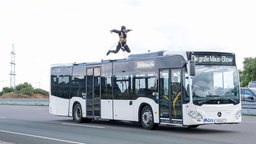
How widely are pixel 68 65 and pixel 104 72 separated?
11.8 feet

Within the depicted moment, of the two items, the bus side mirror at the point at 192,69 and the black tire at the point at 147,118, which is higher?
the bus side mirror at the point at 192,69

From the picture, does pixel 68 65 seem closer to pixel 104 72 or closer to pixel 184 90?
pixel 104 72

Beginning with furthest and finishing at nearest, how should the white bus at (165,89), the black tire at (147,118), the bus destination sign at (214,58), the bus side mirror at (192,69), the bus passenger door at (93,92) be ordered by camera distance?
the bus passenger door at (93,92) < the black tire at (147,118) < the bus destination sign at (214,58) < the white bus at (165,89) < the bus side mirror at (192,69)

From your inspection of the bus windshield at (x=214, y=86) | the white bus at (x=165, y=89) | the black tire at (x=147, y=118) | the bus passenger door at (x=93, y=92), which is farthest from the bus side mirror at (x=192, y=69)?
the bus passenger door at (x=93, y=92)

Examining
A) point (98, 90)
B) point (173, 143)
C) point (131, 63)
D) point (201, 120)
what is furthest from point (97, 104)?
point (173, 143)

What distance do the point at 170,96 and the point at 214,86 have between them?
1.60m

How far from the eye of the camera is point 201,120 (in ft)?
55.4

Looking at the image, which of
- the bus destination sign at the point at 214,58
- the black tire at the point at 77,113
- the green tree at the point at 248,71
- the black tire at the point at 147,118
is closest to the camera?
the bus destination sign at the point at 214,58

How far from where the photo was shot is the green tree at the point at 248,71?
10050 cm

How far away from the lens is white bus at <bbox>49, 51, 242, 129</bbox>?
17047 millimetres

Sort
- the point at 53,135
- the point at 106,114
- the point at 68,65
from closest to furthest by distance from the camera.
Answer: the point at 53,135, the point at 106,114, the point at 68,65

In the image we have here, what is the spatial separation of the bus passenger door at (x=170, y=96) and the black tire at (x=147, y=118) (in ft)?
2.19

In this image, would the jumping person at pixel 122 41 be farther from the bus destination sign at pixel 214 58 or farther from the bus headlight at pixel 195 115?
the bus headlight at pixel 195 115

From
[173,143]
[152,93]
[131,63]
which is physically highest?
[131,63]
